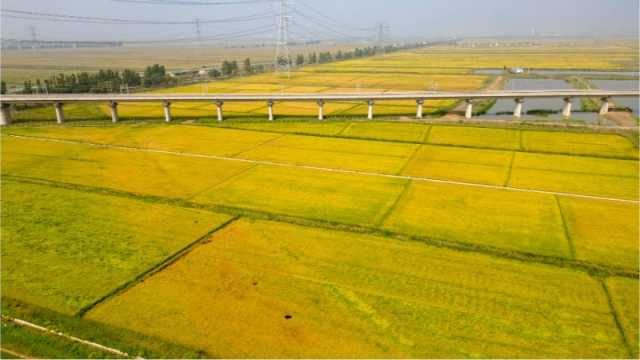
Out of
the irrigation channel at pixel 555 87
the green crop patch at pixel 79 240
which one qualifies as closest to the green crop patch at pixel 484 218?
the green crop patch at pixel 79 240

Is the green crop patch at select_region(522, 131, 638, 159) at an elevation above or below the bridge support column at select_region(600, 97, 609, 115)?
below

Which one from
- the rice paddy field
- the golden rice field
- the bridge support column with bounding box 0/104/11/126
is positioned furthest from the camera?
the bridge support column with bounding box 0/104/11/126

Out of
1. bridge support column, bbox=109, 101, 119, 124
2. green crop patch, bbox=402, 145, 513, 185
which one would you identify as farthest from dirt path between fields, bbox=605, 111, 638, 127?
bridge support column, bbox=109, 101, 119, 124

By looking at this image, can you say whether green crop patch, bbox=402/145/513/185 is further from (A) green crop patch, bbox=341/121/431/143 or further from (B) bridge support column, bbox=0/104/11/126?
(B) bridge support column, bbox=0/104/11/126

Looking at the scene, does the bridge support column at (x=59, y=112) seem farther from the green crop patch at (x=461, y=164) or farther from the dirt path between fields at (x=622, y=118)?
the dirt path between fields at (x=622, y=118)

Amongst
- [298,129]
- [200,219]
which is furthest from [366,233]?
[298,129]

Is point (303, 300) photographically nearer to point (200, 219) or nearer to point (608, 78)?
point (200, 219)
